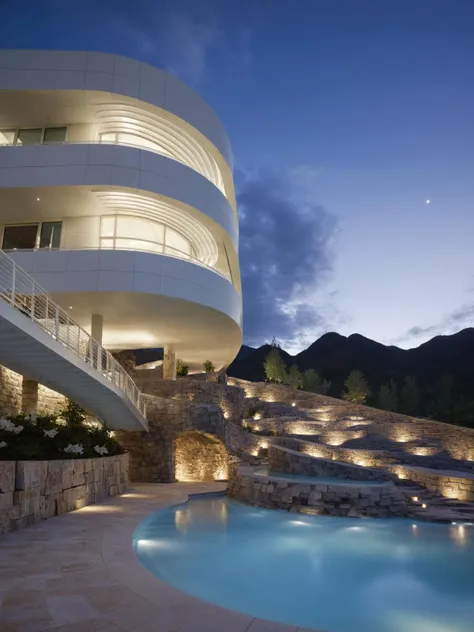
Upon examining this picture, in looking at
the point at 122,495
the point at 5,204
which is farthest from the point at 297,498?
the point at 5,204

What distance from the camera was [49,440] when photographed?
10.2 meters

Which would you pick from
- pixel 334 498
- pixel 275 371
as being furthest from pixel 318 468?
pixel 275 371

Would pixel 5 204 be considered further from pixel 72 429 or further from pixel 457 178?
pixel 457 178

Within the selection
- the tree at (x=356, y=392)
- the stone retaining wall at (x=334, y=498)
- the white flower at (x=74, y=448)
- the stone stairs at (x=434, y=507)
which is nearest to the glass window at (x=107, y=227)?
the white flower at (x=74, y=448)

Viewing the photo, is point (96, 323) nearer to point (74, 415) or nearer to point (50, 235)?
point (50, 235)

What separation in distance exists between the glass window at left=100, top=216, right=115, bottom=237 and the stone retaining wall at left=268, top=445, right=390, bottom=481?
10.4m

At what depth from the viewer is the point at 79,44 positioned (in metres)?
55.7

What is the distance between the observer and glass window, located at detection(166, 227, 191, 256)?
703 inches

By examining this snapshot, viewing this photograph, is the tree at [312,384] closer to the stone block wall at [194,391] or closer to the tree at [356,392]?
the tree at [356,392]

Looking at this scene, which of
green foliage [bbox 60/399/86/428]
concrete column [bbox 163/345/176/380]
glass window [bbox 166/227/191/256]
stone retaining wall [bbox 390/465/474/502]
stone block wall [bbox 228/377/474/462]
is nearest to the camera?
stone retaining wall [bbox 390/465/474/502]

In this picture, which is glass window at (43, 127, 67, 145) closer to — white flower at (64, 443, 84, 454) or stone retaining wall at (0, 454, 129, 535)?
white flower at (64, 443, 84, 454)

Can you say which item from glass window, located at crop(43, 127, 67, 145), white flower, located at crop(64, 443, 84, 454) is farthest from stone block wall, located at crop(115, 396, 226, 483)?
glass window, located at crop(43, 127, 67, 145)

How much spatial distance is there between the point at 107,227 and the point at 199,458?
33.6ft

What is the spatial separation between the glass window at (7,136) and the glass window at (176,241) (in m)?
6.78
